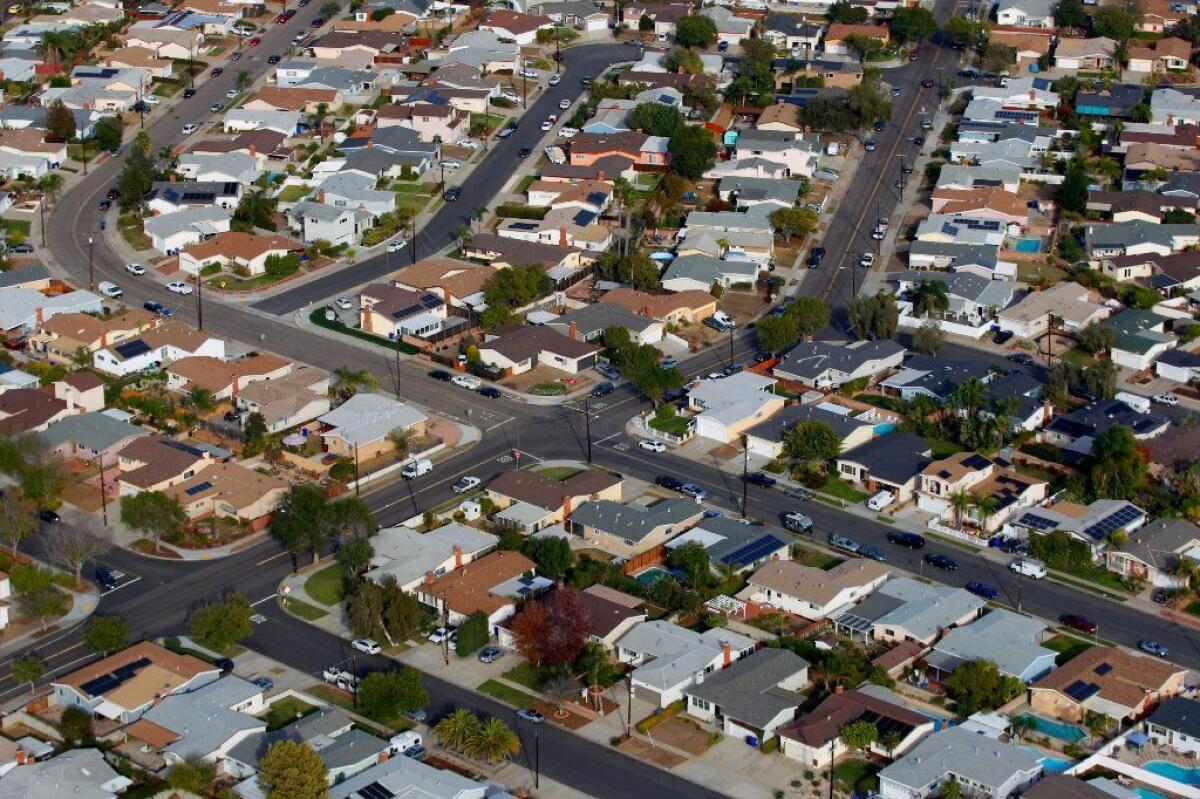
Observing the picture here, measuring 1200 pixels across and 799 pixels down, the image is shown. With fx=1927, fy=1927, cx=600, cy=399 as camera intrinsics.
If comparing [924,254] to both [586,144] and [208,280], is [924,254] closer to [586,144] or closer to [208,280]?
[586,144]

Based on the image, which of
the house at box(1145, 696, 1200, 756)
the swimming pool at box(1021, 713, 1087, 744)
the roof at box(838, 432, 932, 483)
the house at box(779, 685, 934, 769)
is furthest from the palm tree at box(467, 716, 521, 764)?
the roof at box(838, 432, 932, 483)

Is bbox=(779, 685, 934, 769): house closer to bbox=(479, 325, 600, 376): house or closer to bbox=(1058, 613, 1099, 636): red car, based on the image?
bbox=(1058, 613, 1099, 636): red car

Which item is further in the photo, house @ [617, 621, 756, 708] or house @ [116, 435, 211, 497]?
house @ [116, 435, 211, 497]

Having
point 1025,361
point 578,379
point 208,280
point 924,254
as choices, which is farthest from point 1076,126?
point 208,280

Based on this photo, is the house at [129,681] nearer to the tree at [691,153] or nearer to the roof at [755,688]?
the roof at [755,688]

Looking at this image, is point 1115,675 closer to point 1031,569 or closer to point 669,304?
point 1031,569

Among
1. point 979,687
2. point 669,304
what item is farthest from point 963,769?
point 669,304

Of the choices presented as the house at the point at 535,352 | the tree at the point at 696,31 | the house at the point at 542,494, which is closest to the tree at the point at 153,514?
the house at the point at 542,494
